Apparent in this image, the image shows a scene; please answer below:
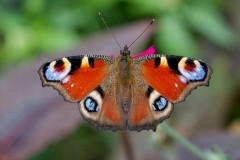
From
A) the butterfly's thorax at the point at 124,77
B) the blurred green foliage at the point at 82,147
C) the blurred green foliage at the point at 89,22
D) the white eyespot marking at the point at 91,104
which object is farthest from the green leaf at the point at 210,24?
the white eyespot marking at the point at 91,104

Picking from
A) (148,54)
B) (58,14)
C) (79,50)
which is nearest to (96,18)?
(58,14)

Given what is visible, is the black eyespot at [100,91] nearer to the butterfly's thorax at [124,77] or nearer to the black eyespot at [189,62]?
the butterfly's thorax at [124,77]

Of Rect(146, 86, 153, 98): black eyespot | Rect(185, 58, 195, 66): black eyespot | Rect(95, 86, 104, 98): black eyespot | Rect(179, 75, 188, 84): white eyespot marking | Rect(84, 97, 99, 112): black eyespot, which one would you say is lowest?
Rect(179, 75, 188, 84): white eyespot marking

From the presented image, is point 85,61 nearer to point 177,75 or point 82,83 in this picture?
point 82,83

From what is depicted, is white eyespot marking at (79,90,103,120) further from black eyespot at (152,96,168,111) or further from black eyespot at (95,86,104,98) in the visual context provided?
black eyespot at (152,96,168,111)

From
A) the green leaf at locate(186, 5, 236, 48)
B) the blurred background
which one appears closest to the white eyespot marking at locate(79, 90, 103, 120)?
the blurred background

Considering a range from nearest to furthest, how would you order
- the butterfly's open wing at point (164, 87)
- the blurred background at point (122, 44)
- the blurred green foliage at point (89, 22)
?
the butterfly's open wing at point (164, 87)
the blurred background at point (122, 44)
the blurred green foliage at point (89, 22)

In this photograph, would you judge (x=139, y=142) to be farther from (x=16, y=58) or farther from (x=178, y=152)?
(x=16, y=58)
